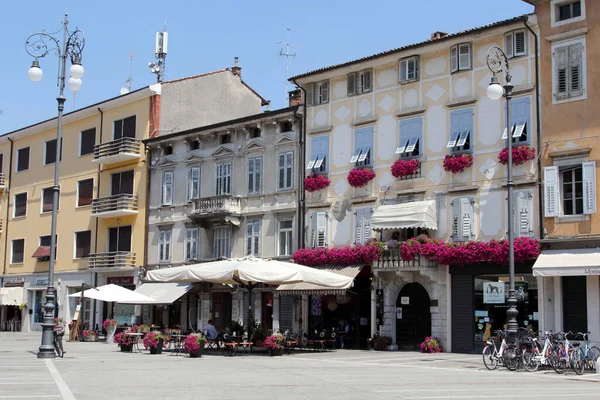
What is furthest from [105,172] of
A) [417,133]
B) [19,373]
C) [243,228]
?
[19,373]

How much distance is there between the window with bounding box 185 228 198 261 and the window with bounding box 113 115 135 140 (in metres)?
7.42

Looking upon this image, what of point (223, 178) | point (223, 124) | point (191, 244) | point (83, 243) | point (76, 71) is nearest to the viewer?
point (76, 71)

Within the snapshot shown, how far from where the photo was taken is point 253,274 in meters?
25.7

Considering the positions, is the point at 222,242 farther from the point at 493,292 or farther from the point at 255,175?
the point at 493,292

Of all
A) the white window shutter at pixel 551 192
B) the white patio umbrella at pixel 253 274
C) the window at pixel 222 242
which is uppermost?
the white window shutter at pixel 551 192

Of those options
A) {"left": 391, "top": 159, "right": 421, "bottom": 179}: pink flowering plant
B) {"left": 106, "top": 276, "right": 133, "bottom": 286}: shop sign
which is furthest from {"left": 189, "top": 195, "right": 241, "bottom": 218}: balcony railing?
{"left": 391, "top": 159, "right": 421, "bottom": 179}: pink flowering plant

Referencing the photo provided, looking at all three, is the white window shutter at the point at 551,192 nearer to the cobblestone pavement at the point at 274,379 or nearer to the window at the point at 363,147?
the cobblestone pavement at the point at 274,379

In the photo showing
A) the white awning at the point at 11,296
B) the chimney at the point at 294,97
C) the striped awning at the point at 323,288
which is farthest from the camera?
the white awning at the point at 11,296

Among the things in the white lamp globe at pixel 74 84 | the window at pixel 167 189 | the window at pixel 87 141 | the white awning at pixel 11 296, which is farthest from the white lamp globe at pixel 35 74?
the white awning at pixel 11 296

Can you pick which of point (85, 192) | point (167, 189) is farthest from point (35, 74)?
point (85, 192)

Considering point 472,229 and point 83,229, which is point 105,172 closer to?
point 83,229

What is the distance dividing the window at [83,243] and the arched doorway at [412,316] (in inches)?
833

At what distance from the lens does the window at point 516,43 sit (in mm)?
27812

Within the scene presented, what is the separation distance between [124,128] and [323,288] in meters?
18.4
